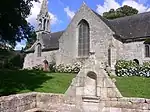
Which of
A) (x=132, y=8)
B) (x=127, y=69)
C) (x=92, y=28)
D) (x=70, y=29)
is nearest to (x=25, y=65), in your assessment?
(x=70, y=29)

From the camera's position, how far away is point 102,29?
1182 inches

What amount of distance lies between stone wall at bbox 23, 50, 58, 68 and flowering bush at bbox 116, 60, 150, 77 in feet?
45.6

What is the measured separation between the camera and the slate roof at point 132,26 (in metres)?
29.5

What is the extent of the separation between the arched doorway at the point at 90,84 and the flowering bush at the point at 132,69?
758 inches

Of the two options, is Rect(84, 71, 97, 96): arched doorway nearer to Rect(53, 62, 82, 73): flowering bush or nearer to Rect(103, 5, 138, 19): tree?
Rect(53, 62, 82, 73): flowering bush

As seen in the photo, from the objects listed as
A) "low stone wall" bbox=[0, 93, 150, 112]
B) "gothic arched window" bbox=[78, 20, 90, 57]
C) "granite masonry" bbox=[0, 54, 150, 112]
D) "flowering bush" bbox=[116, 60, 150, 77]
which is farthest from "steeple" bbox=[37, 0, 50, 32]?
"granite masonry" bbox=[0, 54, 150, 112]

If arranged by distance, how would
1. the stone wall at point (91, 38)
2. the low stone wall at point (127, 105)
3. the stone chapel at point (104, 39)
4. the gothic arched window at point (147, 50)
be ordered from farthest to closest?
1. the stone wall at point (91, 38)
2. the stone chapel at point (104, 39)
3. the gothic arched window at point (147, 50)
4. the low stone wall at point (127, 105)

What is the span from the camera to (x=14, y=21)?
16.6 metres

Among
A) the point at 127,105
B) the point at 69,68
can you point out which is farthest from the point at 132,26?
the point at 127,105

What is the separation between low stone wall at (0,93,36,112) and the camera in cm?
655

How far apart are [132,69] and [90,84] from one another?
19877 mm

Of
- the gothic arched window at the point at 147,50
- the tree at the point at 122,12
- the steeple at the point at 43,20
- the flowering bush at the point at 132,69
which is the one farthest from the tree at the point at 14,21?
the tree at the point at 122,12

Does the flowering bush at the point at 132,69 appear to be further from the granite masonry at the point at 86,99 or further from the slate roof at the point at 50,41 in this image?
the granite masonry at the point at 86,99

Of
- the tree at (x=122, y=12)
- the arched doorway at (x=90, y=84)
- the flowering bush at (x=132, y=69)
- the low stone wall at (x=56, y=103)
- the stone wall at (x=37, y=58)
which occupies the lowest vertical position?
the low stone wall at (x=56, y=103)
